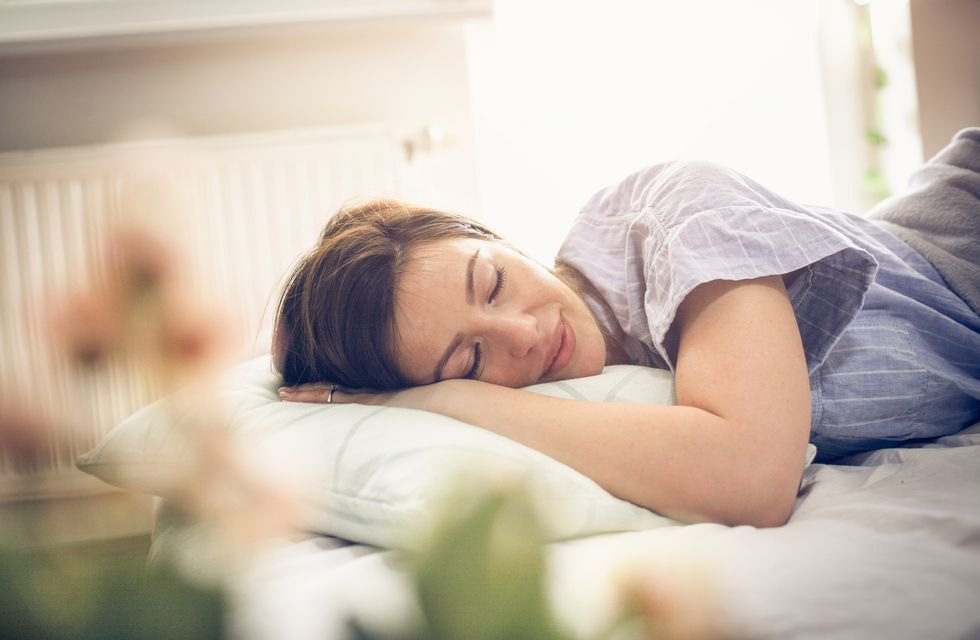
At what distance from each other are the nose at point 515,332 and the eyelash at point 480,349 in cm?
3

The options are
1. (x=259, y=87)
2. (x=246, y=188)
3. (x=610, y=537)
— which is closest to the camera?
(x=610, y=537)

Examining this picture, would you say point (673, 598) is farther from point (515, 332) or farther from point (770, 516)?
point (515, 332)

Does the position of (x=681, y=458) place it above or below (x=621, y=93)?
below

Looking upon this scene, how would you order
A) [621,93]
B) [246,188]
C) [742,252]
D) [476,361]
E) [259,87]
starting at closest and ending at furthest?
[742,252] < [476,361] < [246,188] < [259,87] < [621,93]

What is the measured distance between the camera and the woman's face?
864mm

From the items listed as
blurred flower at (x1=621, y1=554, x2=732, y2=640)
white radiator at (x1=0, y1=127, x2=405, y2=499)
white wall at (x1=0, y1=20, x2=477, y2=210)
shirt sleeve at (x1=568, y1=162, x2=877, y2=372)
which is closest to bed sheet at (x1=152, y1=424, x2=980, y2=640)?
blurred flower at (x1=621, y1=554, x2=732, y2=640)

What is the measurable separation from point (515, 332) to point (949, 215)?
0.69 meters

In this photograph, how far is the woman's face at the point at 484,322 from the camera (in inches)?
34.0

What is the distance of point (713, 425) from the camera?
0.69 m

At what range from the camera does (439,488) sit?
127 millimetres

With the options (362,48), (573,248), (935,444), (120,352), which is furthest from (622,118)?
(120,352)

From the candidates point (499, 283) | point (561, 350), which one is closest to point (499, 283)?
point (499, 283)

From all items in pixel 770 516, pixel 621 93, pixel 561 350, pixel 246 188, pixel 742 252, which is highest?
pixel 621 93

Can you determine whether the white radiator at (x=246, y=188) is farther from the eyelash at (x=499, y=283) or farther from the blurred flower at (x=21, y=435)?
the blurred flower at (x=21, y=435)
